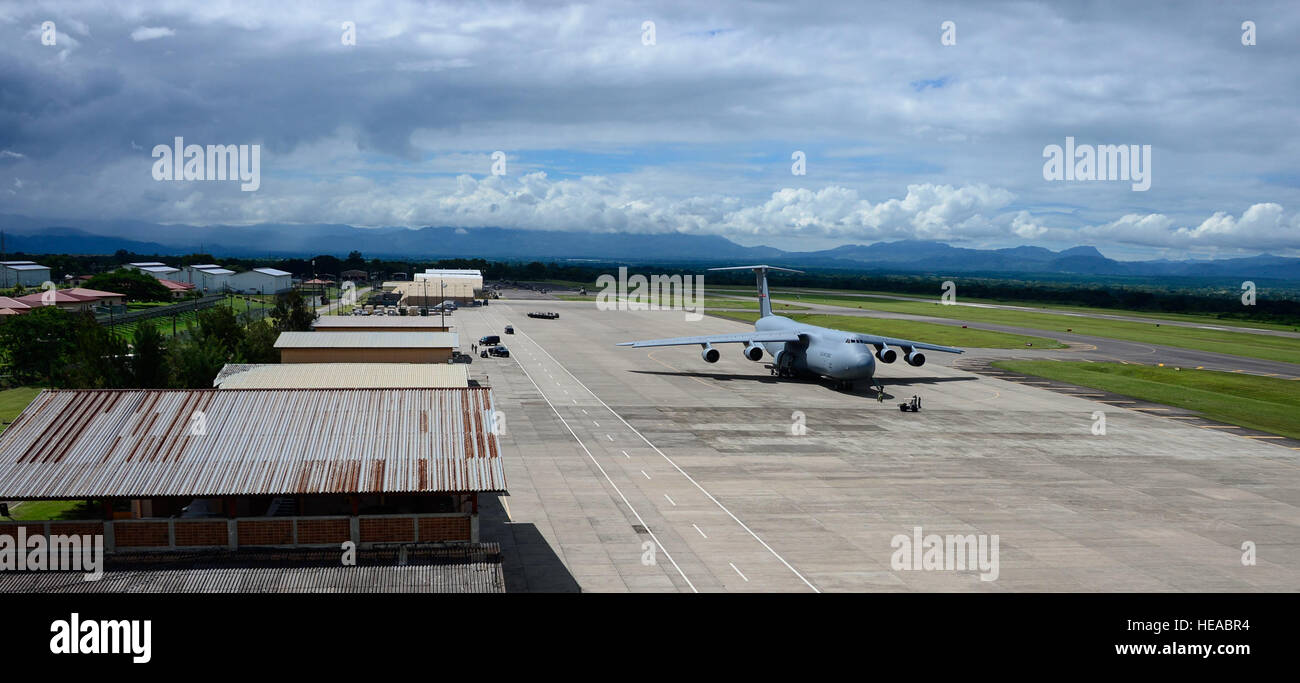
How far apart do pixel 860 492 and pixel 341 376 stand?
31863 millimetres

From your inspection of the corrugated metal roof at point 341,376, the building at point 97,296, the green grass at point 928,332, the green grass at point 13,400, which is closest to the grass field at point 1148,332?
the green grass at point 928,332

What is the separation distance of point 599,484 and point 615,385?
33314 mm

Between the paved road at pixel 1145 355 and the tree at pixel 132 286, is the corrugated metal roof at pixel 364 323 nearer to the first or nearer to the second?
the paved road at pixel 1145 355

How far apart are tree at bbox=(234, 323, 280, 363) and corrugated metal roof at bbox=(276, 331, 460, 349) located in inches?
99.0

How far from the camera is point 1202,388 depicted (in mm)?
83000

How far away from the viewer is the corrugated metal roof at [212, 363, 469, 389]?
50000mm

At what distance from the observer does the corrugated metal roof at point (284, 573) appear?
22375 millimetres

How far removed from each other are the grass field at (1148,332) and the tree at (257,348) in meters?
118

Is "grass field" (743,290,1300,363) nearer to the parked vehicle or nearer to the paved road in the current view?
the paved road

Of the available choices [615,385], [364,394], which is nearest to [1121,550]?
[364,394]

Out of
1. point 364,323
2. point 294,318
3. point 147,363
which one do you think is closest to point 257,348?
point 364,323
